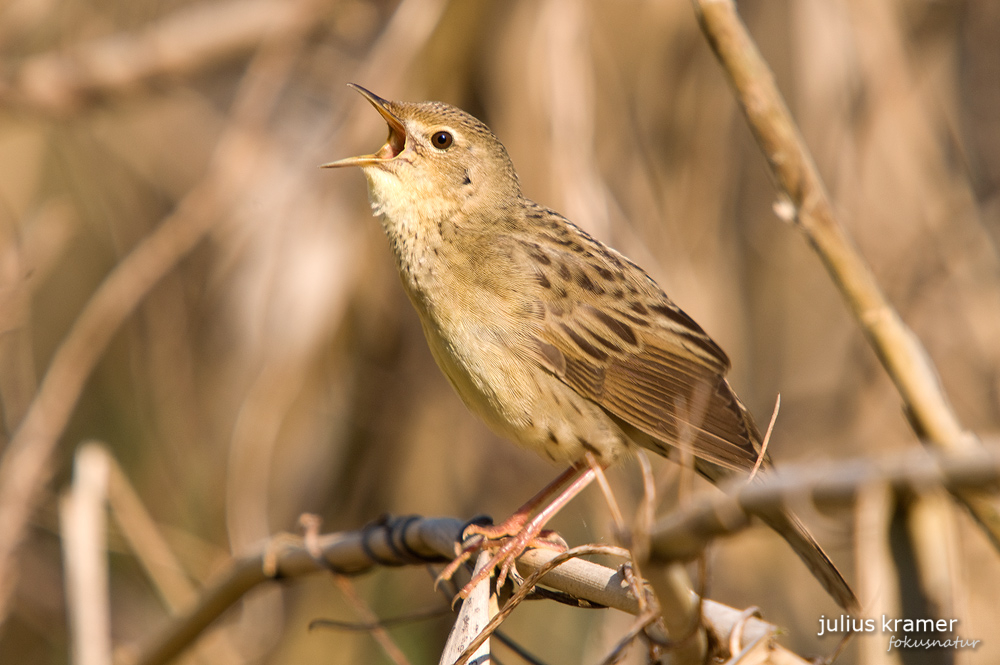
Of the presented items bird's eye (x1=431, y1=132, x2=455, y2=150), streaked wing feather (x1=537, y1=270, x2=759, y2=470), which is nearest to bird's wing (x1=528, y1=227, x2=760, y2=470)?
streaked wing feather (x1=537, y1=270, x2=759, y2=470)

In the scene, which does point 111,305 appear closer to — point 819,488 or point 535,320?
point 535,320

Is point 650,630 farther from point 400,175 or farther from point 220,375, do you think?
point 220,375

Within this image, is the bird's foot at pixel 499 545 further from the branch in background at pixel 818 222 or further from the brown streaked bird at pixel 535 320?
the branch in background at pixel 818 222

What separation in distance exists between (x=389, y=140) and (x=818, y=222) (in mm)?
1502

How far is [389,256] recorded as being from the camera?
4.24 m

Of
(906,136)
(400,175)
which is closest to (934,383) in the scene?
(400,175)

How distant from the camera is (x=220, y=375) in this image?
4.90m

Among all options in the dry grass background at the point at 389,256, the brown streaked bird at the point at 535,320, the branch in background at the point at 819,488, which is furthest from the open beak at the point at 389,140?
the branch in background at the point at 819,488

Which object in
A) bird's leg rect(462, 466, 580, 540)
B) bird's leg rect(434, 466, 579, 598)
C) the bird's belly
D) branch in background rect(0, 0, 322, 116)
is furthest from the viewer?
branch in background rect(0, 0, 322, 116)

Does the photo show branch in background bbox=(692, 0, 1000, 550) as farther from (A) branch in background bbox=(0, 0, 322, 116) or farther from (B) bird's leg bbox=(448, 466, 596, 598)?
(A) branch in background bbox=(0, 0, 322, 116)

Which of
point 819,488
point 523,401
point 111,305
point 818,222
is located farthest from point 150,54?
point 819,488

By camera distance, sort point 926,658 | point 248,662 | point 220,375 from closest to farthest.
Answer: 1. point 926,658
2. point 248,662
3. point 220,375

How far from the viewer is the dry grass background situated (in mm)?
3834

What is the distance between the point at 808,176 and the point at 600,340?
89cm
